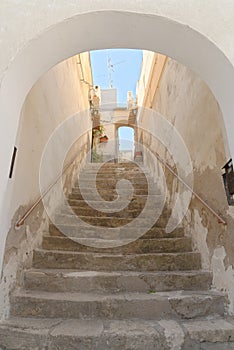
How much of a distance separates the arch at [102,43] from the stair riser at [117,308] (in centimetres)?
76

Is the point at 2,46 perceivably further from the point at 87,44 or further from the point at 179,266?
the point at 179,266

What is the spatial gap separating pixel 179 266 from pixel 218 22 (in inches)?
Result: 64.7

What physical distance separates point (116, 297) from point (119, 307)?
Result: 0.21 ft

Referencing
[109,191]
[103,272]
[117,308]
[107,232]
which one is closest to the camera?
[117,308]

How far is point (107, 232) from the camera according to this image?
2.52 meters

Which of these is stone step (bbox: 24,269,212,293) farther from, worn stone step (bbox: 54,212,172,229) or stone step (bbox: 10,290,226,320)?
worn stone step (bbox: 54,212,172,229)

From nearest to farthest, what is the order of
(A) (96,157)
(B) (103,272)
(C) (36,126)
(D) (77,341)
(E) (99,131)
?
(D) (77,341)
(B) (103,272)
(C) (36,126)
(A) (96,157)
(E) (99,131)

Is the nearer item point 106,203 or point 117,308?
point 117,308

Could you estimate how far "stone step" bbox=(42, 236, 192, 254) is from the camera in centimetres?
225

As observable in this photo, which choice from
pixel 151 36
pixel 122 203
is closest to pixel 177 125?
pixel 122 203

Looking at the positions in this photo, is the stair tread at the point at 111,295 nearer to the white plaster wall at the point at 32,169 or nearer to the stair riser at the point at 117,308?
the stair riser at the point at 117,308

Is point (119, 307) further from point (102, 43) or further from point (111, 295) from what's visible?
point (102, 43)

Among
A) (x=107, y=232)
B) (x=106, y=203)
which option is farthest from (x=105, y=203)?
(x=107, y=232)

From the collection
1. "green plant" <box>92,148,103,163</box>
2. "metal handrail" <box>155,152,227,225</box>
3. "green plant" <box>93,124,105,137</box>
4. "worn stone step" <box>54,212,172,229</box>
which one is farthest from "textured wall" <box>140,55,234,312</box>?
"green plant" <box>93,124,105,137</box>
